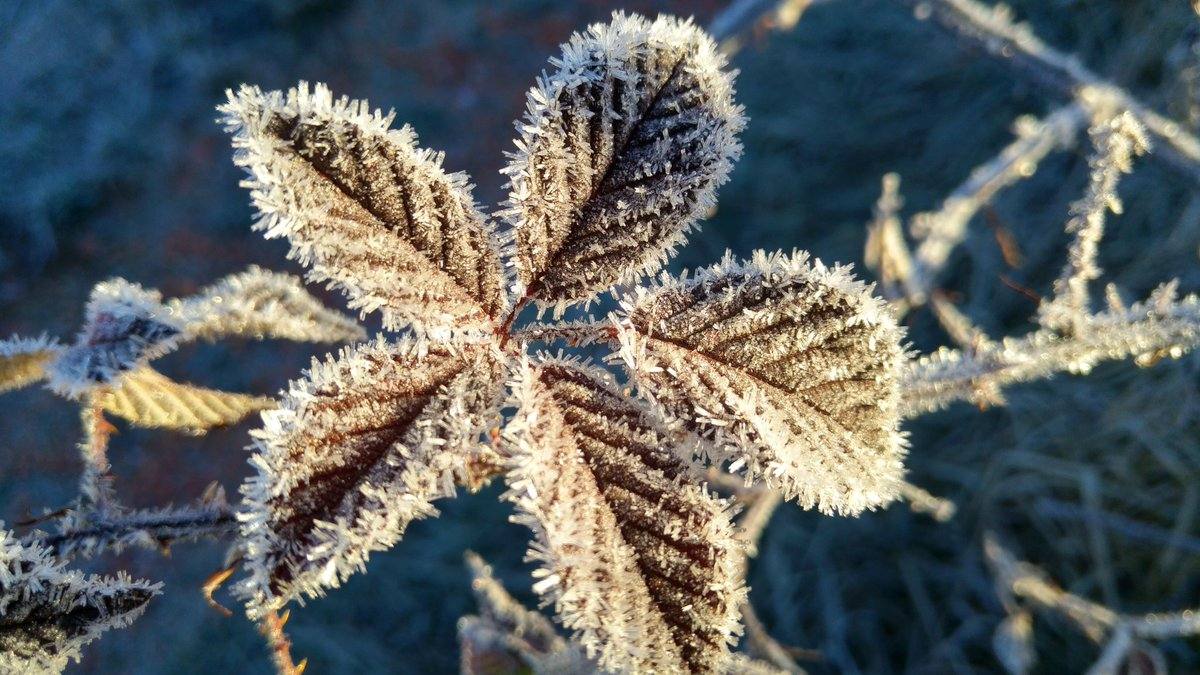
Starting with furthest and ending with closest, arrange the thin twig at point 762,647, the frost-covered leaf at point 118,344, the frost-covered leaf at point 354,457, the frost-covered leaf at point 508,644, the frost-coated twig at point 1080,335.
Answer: the thin twig at point 762,647
the frost-covered leaf at point 508,644
the frost-coated twig at point 1080,335
the frost-covered leaf at point 118,344
the frost-covered leaf at point 354,457

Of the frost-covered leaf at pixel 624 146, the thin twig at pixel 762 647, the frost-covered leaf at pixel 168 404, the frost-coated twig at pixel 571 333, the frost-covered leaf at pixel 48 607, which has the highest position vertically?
the frost-covered leaf at pixel 624 146

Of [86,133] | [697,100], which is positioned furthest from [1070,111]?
[86,133]

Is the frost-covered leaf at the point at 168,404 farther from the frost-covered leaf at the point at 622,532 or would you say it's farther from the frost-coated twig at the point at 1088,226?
the frost-coated twig at the point at 1088,226

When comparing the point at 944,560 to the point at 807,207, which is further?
the point at 807,207

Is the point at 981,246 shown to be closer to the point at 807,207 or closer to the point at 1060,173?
the point at 1060,173

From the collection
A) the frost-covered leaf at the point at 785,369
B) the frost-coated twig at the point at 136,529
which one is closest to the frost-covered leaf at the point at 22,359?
the frost-coated twig at the point at 136,529
